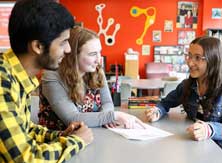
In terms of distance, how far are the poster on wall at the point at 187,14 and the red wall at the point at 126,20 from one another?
0.27 feet

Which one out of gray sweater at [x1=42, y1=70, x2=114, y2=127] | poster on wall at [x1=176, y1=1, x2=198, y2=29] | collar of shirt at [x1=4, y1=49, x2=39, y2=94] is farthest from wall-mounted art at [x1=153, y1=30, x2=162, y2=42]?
collar of shirt at [x1=4, y1=49, x2=39, y2=94]

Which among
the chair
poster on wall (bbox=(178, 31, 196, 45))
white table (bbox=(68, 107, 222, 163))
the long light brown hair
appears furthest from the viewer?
poster on wall (bbox=(178, 31, 196, 45))

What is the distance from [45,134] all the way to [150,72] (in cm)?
465

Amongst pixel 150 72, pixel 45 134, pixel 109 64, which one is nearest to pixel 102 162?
pixel 45 134

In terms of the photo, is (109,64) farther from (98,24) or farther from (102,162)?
(102,162)

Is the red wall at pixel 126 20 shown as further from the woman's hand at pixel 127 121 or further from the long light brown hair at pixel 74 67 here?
the woman's hand at pixel 127 121

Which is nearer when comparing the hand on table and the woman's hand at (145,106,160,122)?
the hand on table

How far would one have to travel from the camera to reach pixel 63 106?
1.59 meters

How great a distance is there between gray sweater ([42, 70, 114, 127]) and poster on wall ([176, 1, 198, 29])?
5.01 metres

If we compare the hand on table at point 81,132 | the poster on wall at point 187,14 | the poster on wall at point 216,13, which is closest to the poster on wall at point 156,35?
the poster on wall at point 187,14

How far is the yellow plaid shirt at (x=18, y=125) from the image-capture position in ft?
Result: 3.01

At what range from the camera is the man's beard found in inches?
43.2

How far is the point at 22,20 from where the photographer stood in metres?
1.01

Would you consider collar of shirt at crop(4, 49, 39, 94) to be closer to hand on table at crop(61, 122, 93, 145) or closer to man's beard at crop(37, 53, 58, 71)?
man's beard at crop(37, 53, 58, 71)
